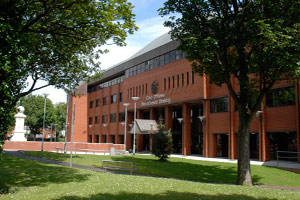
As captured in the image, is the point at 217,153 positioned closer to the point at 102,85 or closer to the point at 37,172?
the point at 37,172

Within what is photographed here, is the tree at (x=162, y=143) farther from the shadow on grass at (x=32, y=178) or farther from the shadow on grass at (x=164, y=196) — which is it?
the shadow on grass at (x=164, y=196)

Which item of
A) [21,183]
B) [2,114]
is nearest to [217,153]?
[21,183]

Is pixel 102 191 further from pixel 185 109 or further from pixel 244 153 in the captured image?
pixel 185 109

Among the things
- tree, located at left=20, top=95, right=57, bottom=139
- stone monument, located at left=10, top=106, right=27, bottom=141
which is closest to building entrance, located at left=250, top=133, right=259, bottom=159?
stone monument, located at left=10, top=106, right=27, bottom=141

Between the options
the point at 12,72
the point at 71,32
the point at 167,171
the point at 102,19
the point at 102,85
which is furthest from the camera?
the point at 102,85

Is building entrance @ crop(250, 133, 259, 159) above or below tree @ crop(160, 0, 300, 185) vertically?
below

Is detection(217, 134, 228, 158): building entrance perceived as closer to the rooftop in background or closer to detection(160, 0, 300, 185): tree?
the rooftop in background

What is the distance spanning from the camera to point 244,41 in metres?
14.8

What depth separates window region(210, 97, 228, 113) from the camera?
29.1 meters

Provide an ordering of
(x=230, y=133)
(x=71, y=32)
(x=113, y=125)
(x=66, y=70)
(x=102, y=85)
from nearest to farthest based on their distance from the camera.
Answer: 1. (x=71, y=32)
2. (x=66, y=70)
3. (x=230, y=133)
4. (x=113, y=125)
5. (x=102, y=85)

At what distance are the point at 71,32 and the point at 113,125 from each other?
38.3 metres

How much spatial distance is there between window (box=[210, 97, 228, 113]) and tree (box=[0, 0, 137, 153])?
1470 cm

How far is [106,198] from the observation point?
821 centimetres

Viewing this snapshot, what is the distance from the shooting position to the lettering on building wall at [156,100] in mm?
36197
